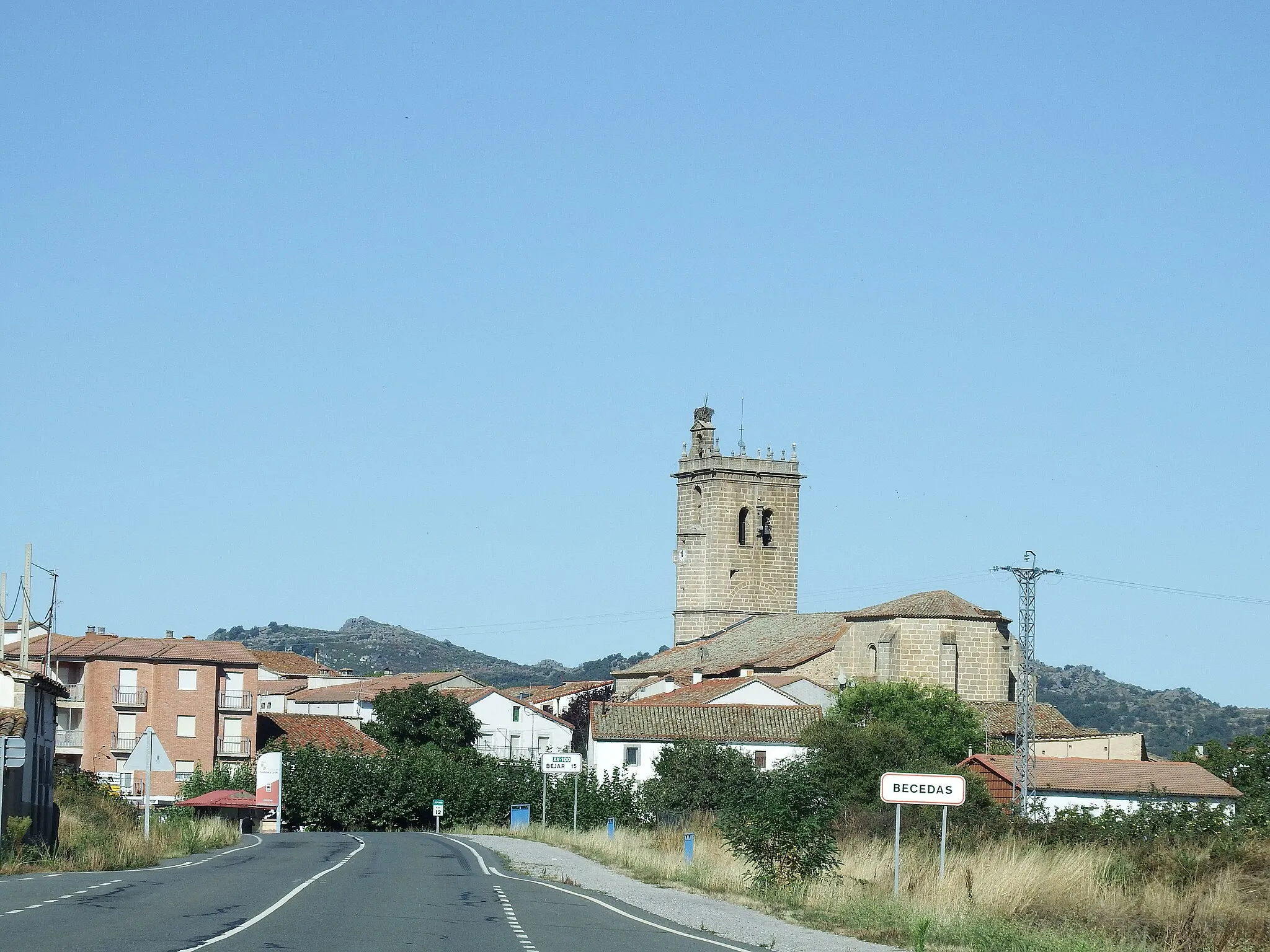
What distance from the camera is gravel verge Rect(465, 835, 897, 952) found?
64.7 ft

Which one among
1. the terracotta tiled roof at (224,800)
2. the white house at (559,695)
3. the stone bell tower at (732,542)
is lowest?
the terracotta tiled roof at (224,800)

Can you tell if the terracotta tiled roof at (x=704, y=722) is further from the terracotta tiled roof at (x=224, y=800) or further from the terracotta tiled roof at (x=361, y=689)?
the terracotta tiled roof at (x=361, y=689)

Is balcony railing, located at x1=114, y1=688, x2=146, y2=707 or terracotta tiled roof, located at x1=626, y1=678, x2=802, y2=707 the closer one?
balcony railing, located at x1=114, y1=688, x2=146, y2=707

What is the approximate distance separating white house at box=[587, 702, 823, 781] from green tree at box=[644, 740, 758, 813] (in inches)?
456

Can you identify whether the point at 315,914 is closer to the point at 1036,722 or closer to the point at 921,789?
the point at 921,789

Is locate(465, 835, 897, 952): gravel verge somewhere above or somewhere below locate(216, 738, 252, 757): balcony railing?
above

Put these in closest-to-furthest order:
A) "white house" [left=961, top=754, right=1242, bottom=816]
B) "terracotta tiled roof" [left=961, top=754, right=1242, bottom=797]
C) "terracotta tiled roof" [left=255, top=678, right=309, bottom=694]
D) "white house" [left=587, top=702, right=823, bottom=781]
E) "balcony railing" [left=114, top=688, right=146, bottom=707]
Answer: "white house" [left=961, top=754, right=1242, bottom=816], "terracotta tiled roof" [left=961, top=754, right=1242, bottom=797], "white house" [left=587, top=702, right=823, bottom=781], "balcony railing" [left=114, top=688, right=146, bottom=707], "terracotta tiled roof" [left=255, top=678, right=309, bottom=694]

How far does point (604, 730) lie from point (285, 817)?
16.2 metres

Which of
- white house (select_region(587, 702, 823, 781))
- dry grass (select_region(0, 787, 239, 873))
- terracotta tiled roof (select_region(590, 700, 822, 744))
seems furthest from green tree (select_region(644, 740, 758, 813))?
dry grass (select_region(0, 787, 239, 873))

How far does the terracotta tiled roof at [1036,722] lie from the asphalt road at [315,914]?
6228cm

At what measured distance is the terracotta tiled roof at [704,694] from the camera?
8962cm

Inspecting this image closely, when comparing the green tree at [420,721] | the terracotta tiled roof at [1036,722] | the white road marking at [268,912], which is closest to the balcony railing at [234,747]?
the green tree at [420,721]

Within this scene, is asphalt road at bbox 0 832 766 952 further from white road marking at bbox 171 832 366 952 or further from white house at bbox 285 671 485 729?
white house at bbox 285 671 485 729

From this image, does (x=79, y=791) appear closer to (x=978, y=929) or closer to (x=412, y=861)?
(x=412, y=861)
